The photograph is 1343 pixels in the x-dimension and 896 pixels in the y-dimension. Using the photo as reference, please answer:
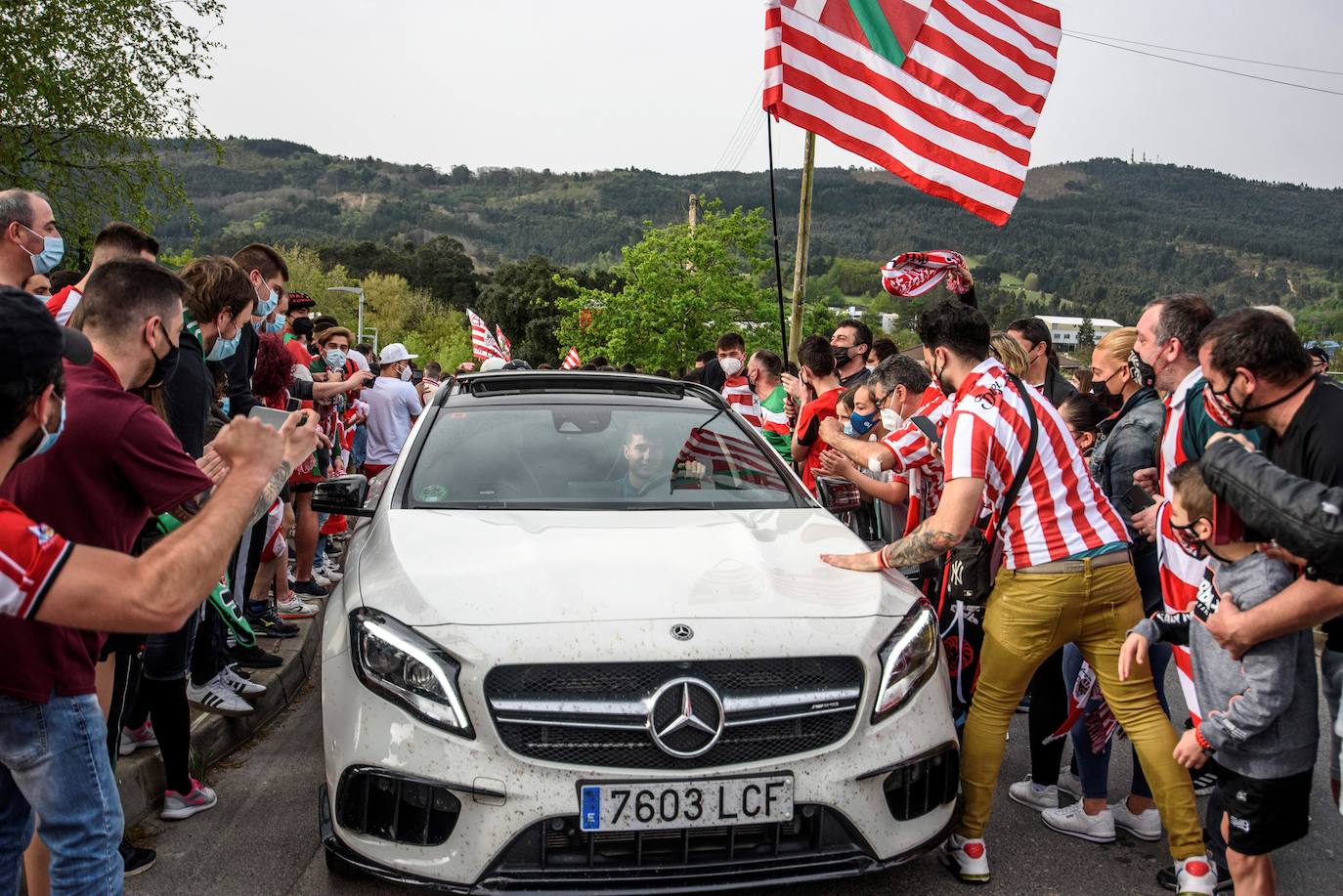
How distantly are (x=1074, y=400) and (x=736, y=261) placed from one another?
3343 centimetres

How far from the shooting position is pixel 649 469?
445cm

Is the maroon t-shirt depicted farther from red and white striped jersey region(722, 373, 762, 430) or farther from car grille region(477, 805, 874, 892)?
red and white striped jersey region(722, 373, 762, 430)

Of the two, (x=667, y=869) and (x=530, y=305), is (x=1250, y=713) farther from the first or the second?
(x=530, y=305)

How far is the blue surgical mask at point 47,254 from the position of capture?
4.64m

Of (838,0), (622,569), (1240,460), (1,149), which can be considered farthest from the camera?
(1,149)

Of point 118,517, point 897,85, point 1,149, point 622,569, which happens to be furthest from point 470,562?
point 1,149

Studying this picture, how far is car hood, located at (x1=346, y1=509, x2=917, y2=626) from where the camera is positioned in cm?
313

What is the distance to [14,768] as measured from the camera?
7.48ft

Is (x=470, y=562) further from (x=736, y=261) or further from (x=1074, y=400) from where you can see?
(x=736, y=261)

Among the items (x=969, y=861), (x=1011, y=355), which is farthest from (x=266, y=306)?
(x=969, y=861)

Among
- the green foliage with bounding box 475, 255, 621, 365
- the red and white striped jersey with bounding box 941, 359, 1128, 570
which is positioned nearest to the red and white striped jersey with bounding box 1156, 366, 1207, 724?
the red and white striped jersey with bounding box 941, 359, 1128, 570

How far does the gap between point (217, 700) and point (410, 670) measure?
7.29ft

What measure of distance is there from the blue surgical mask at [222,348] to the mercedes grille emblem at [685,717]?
2.73 m

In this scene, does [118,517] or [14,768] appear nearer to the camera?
[14,768]
